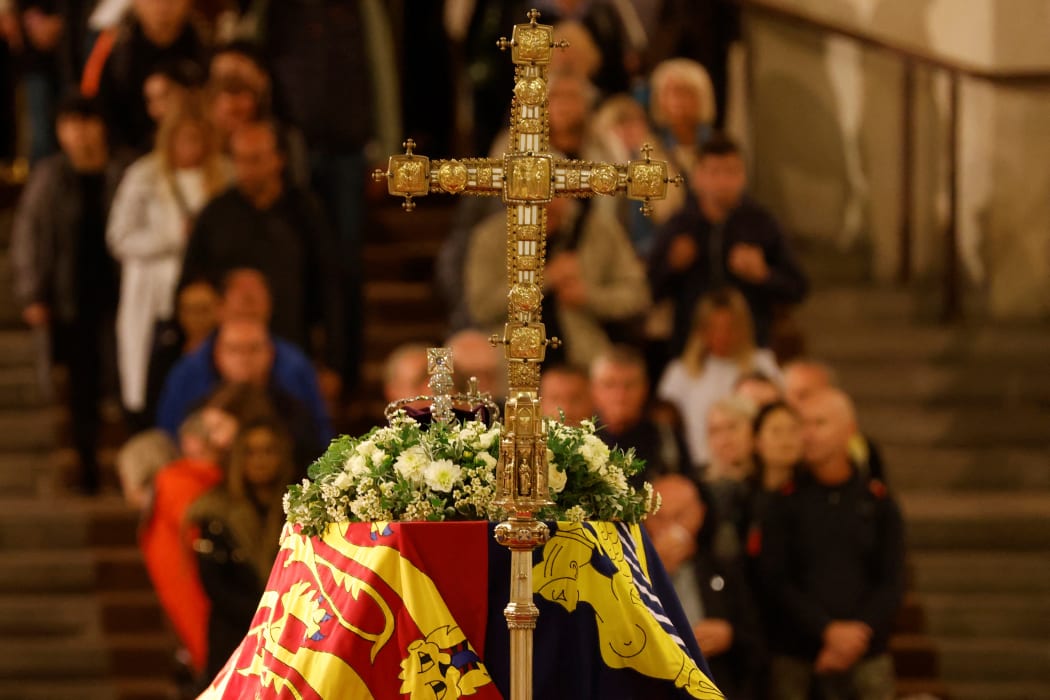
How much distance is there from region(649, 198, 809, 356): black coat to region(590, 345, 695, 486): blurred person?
3.50ft

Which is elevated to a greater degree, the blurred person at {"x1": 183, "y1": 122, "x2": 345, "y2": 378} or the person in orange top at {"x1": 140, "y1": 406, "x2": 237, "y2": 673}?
the blurred person at {"x1": 183, "y1": 122, "x2": 345, "y2": 378}

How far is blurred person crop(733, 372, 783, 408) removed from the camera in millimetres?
9023

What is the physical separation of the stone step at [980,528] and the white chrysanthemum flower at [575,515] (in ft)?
19.3

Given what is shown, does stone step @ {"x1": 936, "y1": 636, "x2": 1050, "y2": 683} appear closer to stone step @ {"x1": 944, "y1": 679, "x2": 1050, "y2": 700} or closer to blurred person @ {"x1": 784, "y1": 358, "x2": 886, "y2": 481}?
stone step @ {"x1": 944, "y1": 679, "x2": 1050, "y2": 700}

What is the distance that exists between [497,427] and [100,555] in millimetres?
5950

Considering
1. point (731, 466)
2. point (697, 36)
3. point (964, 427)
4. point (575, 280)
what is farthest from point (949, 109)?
point (731, 466)

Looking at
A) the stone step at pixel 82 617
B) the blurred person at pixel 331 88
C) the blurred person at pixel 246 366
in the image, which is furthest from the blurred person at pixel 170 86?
the stone step at pixel 82 617

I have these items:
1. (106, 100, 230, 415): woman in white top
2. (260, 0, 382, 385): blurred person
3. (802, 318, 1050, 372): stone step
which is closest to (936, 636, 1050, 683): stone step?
(802, 318, 1050, 372): stone step

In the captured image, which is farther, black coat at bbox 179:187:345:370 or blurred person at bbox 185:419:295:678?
black coat at bbox 179:187:345:370

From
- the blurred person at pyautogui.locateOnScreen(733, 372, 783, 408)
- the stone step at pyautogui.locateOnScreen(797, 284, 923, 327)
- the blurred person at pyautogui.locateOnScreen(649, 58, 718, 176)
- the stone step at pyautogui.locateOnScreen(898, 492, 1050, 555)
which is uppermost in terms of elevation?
the blurred person at pyautogui.locateOnScreen(649, 58, 718, 176)

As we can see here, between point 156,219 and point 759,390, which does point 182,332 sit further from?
point 759,390

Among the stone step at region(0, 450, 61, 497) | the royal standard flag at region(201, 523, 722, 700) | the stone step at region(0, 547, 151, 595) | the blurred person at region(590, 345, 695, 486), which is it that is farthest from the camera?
the stone step at region(0, 450, 61, 497)

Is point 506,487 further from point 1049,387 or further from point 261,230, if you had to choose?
point 1049,387

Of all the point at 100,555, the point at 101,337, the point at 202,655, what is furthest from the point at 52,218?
the point at 202,655
